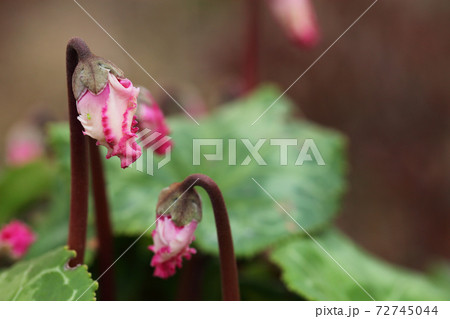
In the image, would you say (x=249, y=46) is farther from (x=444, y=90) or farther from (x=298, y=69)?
(x=298, y=69)

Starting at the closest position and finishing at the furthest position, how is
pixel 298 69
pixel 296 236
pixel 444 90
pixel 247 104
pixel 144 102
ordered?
pixel 144 102
pixel 296 236
pixel 247 104
pixel 444 90
pixel 298 69

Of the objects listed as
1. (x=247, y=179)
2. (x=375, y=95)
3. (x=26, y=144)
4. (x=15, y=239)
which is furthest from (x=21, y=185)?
(x=375, y=95)

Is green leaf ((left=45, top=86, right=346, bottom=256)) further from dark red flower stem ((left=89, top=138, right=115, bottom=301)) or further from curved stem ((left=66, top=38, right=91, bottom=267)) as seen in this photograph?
curved stem ((left=66, top=38, right=91, bottom=267))

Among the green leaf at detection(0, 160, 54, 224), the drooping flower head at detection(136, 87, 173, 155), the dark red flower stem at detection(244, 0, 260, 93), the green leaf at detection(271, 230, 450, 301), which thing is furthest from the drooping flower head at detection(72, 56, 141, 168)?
the dark red flower stem at detection(244, 0, 260, 93)

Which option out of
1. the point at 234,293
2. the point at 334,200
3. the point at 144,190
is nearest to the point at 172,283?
the point at 144,190

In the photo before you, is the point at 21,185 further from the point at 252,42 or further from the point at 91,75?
the point at 91,75

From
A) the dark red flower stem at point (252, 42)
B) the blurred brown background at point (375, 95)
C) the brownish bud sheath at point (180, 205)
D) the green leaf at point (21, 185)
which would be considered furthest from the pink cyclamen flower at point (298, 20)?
the brownish bud sheath at point (180, 205)

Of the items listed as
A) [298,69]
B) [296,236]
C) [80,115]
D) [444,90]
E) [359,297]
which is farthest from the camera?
[298,69]
